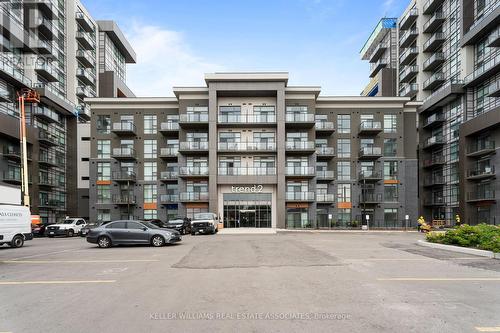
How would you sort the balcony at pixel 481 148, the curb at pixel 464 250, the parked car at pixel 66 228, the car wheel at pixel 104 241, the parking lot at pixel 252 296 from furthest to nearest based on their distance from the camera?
the balcony at pixel 481 148 → the parked car at pixel 66 228 → the car wheel at pixel 104 241 → the curb at pixel 464 250 → the parking lot at pixel 252 296

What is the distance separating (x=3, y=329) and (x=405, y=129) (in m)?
49.7

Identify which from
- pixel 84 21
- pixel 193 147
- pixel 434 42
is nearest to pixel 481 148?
pixel 434 42

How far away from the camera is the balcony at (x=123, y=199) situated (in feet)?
147

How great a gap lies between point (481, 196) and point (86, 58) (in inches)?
2354

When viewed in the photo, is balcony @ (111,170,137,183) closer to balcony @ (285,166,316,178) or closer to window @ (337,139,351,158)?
balcony @ (285,166,316,178)

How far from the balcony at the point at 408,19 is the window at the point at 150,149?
4521cm

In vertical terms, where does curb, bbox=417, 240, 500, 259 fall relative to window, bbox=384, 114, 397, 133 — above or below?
below

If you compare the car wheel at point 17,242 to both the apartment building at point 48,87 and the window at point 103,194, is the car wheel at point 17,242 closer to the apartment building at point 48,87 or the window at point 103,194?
the apartment building at point 48,87

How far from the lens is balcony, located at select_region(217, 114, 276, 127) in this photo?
44.0 m

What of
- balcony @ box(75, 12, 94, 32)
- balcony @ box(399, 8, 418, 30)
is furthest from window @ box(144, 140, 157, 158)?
balcony @ box(399, 8, 418, 30)

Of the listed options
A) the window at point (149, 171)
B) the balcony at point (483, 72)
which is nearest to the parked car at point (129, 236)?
the window at point (149, 171)

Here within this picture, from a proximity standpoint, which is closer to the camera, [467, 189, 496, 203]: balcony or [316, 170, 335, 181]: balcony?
[467, 189, 496, 203]: balcony

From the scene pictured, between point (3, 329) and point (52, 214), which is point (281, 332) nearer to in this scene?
point (3, 329)

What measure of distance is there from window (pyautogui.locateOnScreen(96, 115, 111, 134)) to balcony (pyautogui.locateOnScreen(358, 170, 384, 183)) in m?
33.8
